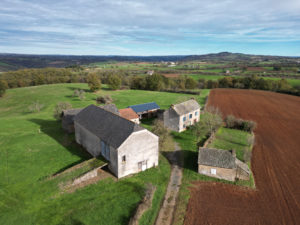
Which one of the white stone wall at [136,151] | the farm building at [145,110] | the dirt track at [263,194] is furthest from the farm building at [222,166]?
the farm building at [145,110]

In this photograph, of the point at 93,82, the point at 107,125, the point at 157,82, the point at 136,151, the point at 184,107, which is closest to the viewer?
the point at 136,151

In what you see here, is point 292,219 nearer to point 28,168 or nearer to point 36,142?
point 28,168

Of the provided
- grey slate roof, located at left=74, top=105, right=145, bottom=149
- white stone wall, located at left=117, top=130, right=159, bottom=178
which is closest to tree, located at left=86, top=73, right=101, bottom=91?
grey slate roof, located at left=74, top=105, right=145, bottom=149

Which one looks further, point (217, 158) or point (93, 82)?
point (93, 82)

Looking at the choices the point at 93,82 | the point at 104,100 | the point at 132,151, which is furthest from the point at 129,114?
the point at 93,82

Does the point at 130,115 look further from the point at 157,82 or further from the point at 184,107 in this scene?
the point at 157,82

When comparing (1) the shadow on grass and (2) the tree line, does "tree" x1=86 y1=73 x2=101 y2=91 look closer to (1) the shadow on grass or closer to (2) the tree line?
(2) the tree line
